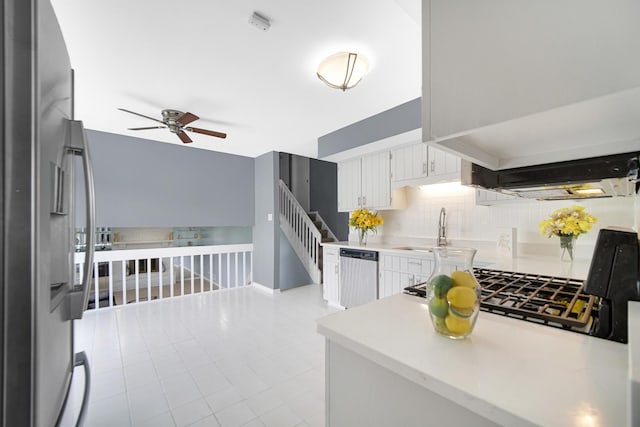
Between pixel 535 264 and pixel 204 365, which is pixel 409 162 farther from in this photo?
pixel 204 365

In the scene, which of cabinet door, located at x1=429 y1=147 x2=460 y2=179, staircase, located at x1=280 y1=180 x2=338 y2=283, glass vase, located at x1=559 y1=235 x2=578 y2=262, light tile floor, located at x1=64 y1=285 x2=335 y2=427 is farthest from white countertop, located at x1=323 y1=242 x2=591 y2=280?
staircase, located at x1=280 y1=180 x2=338 y2=283

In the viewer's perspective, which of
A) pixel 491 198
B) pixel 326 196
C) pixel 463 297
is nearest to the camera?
pixel 463 297

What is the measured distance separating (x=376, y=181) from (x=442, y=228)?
1.04m

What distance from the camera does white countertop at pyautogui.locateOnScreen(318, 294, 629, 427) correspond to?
0.49 metres

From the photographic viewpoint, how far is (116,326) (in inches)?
123

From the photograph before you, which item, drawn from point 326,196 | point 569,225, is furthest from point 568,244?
point 326,196

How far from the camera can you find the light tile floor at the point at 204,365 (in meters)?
1.74

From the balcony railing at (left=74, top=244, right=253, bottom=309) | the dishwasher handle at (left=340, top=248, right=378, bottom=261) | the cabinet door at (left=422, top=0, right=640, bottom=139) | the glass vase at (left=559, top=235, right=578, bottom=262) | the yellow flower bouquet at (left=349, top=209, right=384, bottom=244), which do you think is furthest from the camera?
the balcony railing at (left=74, top=244, right=253, bottom=309)

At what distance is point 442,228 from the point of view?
314cm

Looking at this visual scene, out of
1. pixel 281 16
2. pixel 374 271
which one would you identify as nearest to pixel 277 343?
pixel 374 271

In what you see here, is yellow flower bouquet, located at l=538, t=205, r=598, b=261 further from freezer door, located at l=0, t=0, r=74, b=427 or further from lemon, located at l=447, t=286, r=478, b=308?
freezer door, located at l=0, t=0, r=74, b=427

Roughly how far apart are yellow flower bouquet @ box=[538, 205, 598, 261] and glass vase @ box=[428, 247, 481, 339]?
5.77ft

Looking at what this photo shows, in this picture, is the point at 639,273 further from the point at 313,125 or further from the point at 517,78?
the point at 313,125

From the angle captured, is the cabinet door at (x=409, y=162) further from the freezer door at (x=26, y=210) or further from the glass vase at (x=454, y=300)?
the freezer door at (x=26, y=210)
